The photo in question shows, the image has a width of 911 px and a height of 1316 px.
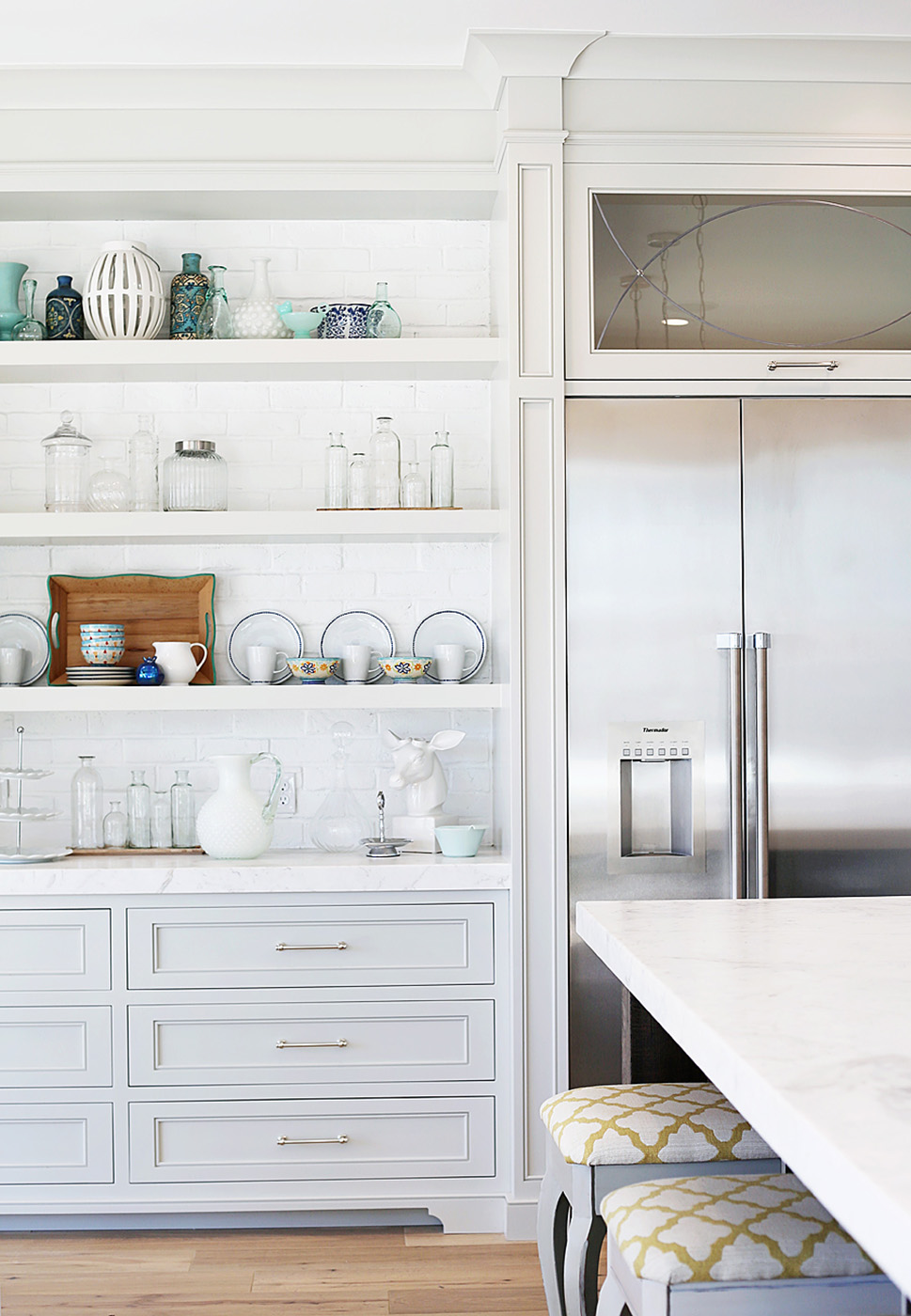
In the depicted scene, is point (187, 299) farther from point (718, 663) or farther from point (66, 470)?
point (718, 663)

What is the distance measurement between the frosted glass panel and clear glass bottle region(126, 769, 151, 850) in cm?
168

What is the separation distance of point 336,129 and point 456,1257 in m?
2.77

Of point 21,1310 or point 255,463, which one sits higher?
point 255,463

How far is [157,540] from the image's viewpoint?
11.0 ft

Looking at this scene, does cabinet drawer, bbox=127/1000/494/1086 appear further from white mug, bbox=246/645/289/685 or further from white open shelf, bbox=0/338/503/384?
white open shelf, bbox=0/338/503/384

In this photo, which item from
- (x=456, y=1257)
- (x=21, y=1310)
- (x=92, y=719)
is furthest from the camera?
(x=92, y=719)

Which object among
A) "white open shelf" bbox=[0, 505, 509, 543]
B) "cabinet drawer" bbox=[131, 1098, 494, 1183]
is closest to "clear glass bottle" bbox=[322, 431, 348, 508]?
"white open shelf" bbox=[0, 505, 509, 543]

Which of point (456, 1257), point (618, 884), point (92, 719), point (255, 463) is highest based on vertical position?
point (255, 463)

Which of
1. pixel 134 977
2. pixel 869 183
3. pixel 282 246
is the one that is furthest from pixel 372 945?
pixel 869 183

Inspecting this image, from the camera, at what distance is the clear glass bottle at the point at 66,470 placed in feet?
10.5

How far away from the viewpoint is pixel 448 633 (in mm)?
3359

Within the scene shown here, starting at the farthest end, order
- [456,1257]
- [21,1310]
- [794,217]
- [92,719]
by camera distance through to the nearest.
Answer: [92,719]
[794,217]
[456,1257]
[21,1310]

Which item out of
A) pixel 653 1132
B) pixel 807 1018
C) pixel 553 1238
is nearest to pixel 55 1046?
pixel 553 1238

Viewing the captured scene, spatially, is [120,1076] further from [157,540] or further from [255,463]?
[255,463]
